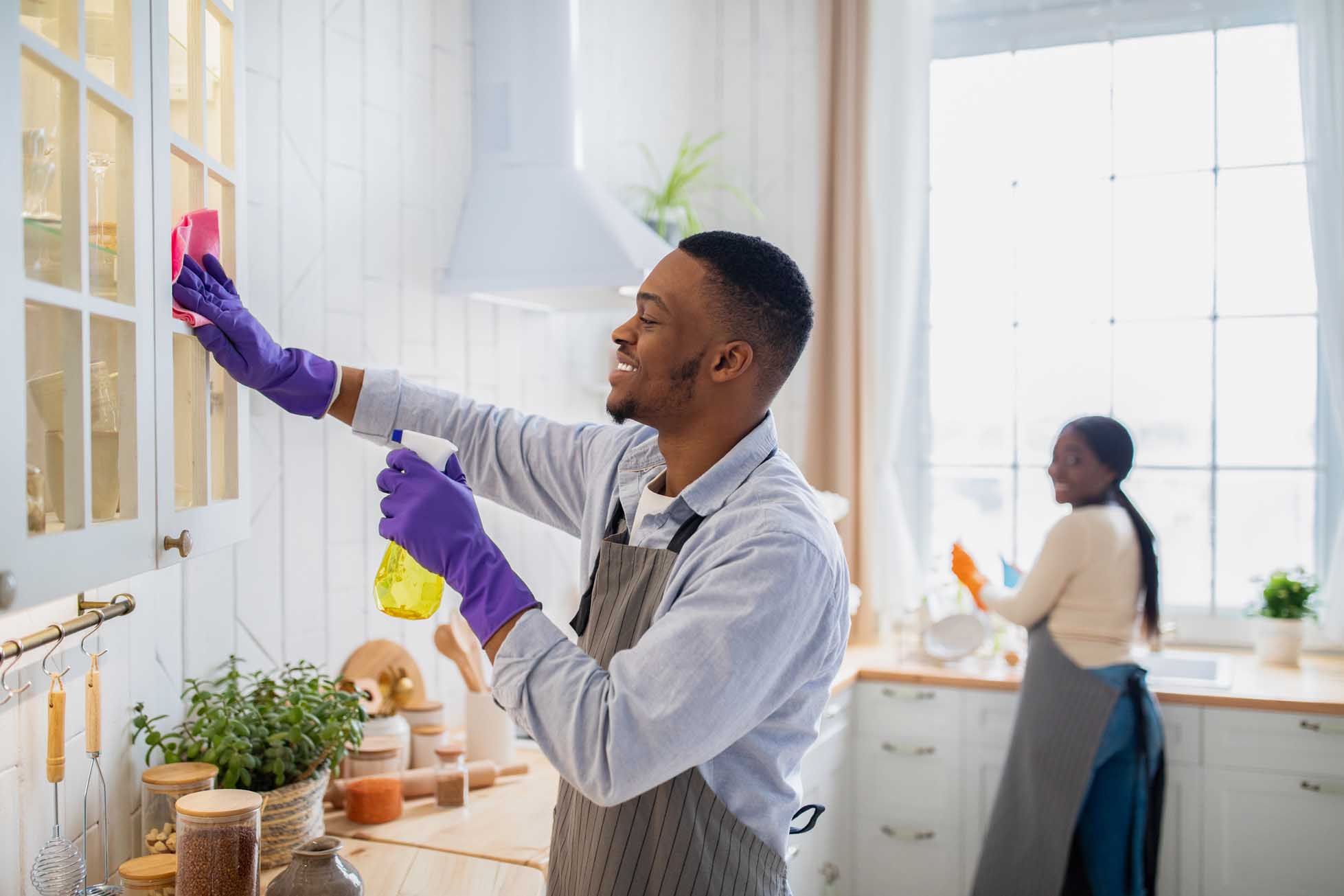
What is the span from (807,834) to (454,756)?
3.39 ft

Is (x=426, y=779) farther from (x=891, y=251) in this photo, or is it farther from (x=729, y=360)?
(x=891, y=251)

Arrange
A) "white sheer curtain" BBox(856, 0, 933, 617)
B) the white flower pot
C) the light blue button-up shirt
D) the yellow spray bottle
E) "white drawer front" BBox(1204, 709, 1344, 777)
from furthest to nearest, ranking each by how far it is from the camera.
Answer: "white sheer curtain" BBox(856, 0, 933, 617) → the white flower pot → "white drawer front" BBox(1204, 709, 1344, 777) → the yellow spray bottle → the light blue button-up shirt

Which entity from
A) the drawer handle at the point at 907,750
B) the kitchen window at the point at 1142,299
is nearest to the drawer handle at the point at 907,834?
the drawer handle at the point at 907,750

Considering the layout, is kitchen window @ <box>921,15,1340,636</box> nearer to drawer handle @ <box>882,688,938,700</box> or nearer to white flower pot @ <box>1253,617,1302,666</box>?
white flower pot @ <box>1253,617,1302,666</box>

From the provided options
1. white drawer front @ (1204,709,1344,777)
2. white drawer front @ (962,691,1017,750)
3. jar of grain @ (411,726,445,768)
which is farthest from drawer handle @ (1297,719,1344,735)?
jar of grain @ (411,726,445,768)

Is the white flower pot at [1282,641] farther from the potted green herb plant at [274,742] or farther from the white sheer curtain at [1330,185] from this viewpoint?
the potted green herb plant at [274,742]

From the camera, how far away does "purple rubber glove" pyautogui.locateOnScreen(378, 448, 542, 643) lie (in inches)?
44.3

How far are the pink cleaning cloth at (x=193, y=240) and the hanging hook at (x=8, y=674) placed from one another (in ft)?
1.27

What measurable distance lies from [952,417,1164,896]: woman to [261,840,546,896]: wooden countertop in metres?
1.47

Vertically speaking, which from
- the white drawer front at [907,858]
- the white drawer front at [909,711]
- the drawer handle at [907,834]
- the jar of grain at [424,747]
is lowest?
the white drawer front at [907,858]

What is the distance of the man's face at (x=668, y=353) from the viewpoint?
1321mm

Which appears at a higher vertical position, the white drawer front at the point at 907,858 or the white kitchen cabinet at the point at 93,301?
the white kitchen cabinet at the point at 93,301

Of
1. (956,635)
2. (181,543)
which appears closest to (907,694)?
(956,635)

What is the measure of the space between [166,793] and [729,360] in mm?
952
